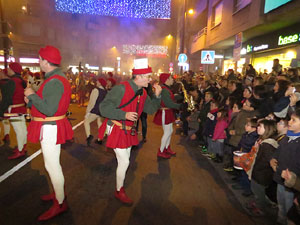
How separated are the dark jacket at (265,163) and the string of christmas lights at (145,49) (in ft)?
190

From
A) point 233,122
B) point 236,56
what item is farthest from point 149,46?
point 233,122

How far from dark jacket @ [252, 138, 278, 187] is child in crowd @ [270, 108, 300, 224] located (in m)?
0.20

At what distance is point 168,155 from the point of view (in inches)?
218

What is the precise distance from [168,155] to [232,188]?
181 centimetres

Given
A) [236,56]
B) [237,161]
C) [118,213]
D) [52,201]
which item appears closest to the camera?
[118,213]

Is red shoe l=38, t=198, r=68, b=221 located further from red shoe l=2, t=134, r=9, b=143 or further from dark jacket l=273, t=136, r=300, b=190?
red shoe l=2, t=134, r=9, b=143

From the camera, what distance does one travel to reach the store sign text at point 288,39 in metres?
9.54

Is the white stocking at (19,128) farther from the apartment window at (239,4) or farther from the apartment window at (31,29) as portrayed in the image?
the apartment window at (31,29)

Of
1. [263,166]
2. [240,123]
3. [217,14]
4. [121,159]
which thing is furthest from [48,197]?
[217,14]

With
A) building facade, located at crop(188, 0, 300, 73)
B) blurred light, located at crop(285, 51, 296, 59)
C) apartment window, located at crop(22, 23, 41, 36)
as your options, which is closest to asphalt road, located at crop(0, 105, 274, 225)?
building facade, located at crop(188, 0, 300, 73)

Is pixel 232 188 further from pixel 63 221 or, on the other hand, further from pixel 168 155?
pixel 63 221

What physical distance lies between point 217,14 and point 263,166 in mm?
17367

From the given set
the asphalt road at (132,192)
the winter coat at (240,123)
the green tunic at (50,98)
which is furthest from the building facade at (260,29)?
the green tunic at (50,98)

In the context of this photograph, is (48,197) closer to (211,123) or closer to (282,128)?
(282,128)
